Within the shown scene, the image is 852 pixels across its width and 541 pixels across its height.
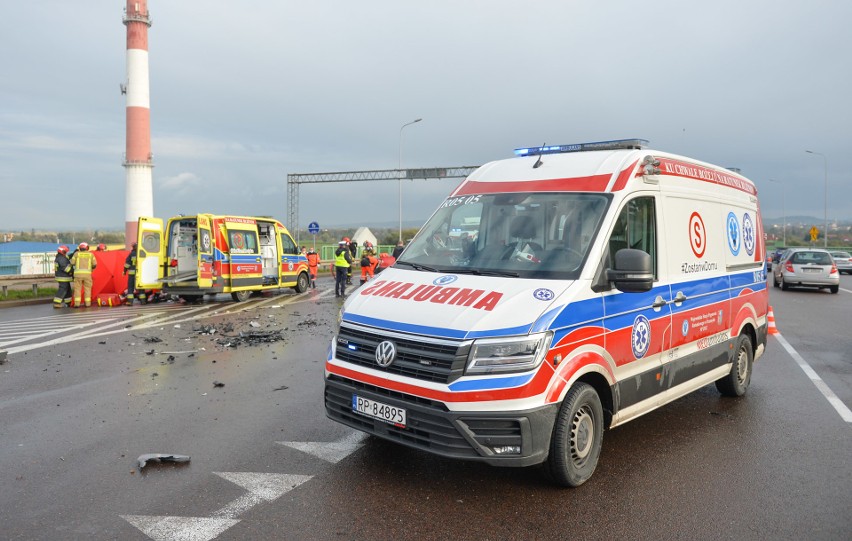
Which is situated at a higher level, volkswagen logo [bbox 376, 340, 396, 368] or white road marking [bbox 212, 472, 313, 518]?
volkswagen logo [bbox 376, 340, 396, 368]

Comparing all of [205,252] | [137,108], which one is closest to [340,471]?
[205,252]

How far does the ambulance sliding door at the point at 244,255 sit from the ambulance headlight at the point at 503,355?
14.6 metres

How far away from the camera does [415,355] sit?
399 centimetres

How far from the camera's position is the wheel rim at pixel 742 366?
22.5ft

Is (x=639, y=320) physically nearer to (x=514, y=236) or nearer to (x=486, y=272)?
(x=514, y=236)

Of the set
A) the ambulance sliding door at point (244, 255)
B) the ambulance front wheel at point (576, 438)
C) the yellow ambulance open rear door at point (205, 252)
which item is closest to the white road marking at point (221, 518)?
the ambulance front wheel at point (576, 438)

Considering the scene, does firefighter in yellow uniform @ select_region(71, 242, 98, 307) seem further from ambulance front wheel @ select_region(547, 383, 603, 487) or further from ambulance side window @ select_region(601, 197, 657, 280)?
ambulance front wheel @ select_region(547, 383, 603, 487)

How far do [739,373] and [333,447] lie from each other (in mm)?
4714

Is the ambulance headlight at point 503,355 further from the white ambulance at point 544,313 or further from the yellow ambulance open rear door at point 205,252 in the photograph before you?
the yellow ambulance open rear door at point 205,252

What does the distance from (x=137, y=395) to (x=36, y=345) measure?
4638 millimetres

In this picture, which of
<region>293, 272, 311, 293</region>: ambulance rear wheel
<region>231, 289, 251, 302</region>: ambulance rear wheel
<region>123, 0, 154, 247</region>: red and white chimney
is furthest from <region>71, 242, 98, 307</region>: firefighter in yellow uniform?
<region>123, 0, 154, 247</region>: red and white chimney

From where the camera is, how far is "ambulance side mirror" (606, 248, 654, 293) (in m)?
4.38

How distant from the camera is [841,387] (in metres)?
7.41

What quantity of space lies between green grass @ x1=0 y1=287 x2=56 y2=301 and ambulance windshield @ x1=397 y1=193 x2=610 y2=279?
17.6 metres
